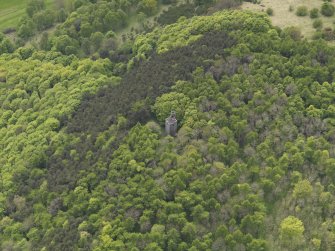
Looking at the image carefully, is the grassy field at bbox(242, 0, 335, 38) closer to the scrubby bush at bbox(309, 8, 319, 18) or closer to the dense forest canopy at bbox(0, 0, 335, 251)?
the scrubby bush at bbox(309, 8, 319, 18)

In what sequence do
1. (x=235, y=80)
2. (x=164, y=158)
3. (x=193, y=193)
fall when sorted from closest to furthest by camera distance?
(x=193, y=193), (x=164, y=158), (x=235, y=80)

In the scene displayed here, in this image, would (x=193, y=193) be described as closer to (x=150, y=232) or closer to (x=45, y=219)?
(x=150, y=232)

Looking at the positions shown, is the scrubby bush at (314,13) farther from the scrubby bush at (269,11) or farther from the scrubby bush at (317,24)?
the scrubby bush at (269,11)

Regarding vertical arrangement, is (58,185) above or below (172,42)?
below

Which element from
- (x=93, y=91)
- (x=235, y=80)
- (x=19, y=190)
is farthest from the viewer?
(x=93, y=91)

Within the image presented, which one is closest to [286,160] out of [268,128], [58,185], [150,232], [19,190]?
[268,128]

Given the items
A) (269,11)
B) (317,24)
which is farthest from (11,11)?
(317,24)

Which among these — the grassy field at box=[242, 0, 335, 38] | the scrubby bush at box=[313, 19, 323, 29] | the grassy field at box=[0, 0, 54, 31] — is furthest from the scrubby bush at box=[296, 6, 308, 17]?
the grassy field at box=[0, 0, 54, 31]
